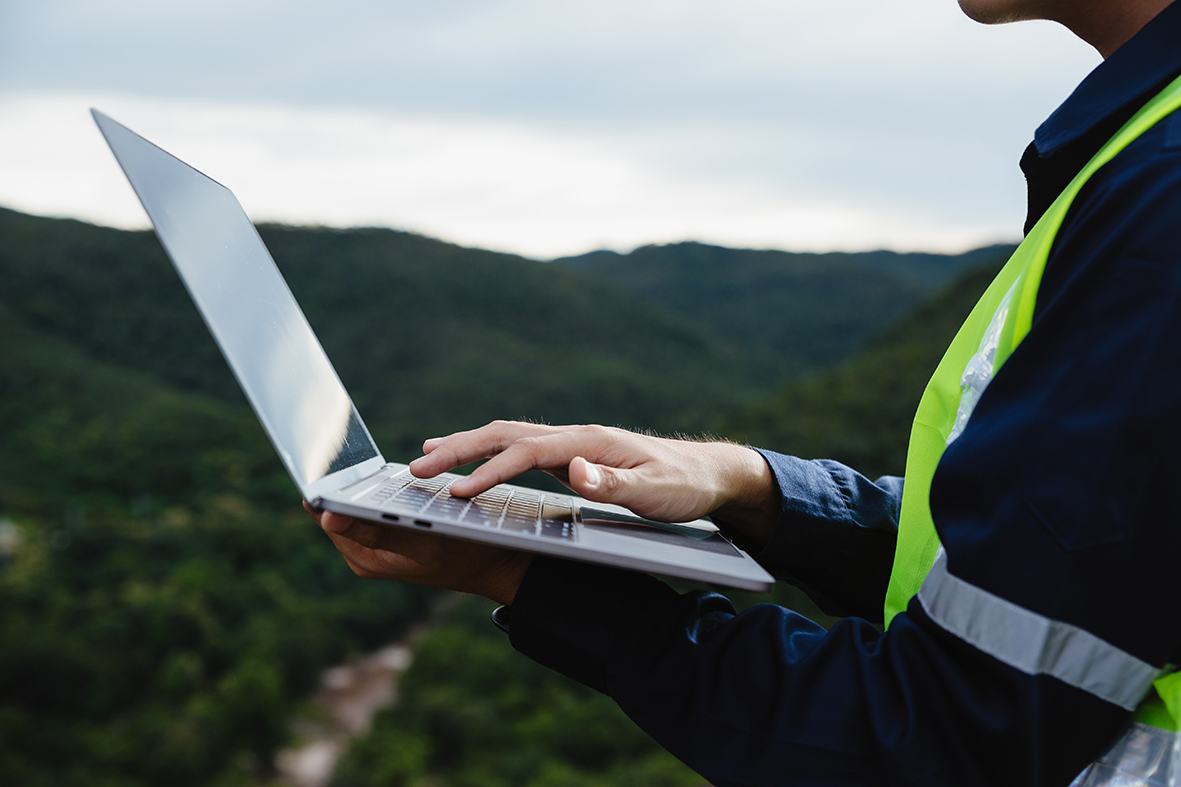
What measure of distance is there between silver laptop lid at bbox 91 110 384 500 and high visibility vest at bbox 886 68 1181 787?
668mm

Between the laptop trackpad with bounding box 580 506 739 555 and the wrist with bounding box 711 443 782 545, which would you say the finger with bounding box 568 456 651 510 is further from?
the wrist with bounding box 711 443 782 545

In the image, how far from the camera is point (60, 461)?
50812 mm

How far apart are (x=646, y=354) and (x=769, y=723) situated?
68312mm

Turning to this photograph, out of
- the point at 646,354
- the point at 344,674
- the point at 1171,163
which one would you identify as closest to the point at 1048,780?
the point at 1171,163

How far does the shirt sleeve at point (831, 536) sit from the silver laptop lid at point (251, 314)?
614 mm

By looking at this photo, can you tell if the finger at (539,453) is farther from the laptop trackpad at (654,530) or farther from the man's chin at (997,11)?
the man's chin at (997,11)

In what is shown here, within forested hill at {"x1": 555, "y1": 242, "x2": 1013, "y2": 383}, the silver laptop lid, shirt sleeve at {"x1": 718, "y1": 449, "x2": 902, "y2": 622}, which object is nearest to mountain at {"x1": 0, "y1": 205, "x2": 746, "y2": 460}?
forested hill at {"x1": 555, "y1": 242, "x2": 1013, "y2": 383}

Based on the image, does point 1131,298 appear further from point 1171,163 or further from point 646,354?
point 646,354

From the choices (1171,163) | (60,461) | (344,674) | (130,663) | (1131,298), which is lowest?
(344,674)

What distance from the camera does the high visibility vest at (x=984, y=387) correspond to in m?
0.70

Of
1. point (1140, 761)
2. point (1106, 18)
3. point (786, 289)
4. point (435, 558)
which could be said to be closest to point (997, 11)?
point (1106, 18)

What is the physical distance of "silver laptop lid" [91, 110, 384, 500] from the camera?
91 centimetres

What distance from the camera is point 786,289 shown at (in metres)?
89.4

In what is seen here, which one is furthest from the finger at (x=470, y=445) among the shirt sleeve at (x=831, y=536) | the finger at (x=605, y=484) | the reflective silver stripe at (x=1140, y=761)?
the reflective silver stripe at (x=1140, y=761)
